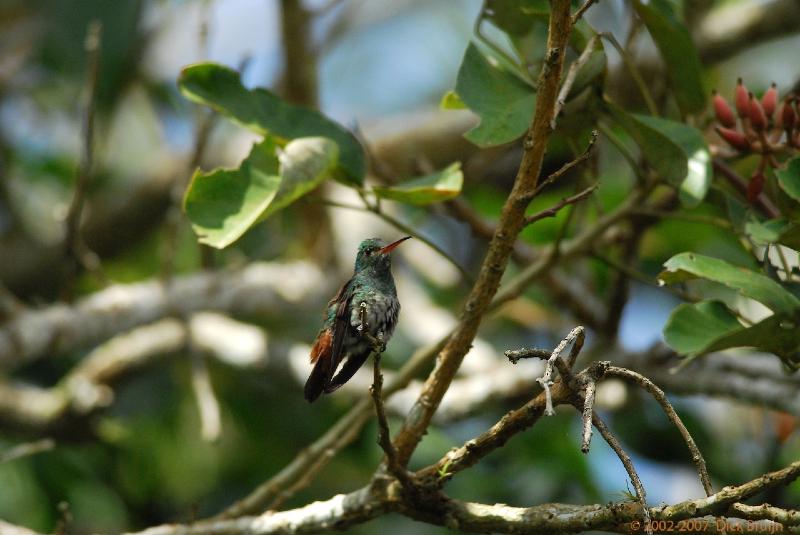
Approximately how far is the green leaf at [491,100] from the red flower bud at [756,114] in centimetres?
57

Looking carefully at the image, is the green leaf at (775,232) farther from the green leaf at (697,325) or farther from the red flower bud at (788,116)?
the red flower bud at (788,116)

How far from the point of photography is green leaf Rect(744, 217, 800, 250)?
205 cm

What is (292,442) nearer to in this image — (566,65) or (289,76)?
(289,76)

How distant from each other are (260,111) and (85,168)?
45.9 inches

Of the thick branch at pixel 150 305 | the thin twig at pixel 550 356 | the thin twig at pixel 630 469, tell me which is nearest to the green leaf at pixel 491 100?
the thin twig at pixel 550 356

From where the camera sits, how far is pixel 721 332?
1.99 meters

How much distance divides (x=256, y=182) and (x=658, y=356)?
2.10m

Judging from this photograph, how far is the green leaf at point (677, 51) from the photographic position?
260 cm

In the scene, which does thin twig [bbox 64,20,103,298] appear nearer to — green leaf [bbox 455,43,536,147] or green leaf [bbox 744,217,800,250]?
green leaf [bbox 455,43,536,147]

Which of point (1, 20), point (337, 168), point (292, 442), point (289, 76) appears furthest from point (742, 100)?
point (1, 20)

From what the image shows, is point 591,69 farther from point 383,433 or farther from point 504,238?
point 383,433

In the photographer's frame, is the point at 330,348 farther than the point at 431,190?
No

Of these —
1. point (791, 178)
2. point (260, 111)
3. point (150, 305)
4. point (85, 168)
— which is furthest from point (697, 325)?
point (150, 305)

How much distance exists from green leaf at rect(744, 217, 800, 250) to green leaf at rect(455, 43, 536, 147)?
0.58m
